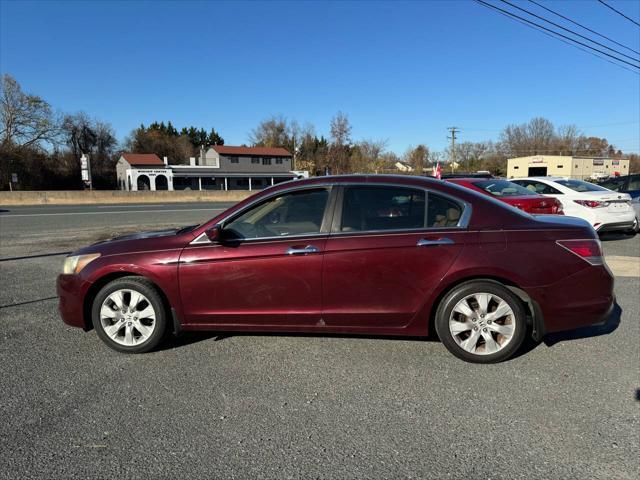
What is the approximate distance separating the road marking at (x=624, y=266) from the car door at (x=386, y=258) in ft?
16.2

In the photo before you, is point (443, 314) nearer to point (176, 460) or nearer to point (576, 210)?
point (176, 460)

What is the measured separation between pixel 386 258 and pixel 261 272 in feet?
3.62

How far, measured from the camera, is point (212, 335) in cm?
445

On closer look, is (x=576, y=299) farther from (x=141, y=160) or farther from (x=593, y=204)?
(x=141, y=160)

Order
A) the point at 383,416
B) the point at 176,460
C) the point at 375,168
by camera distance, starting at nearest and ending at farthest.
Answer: the point at 176,460, the point at 383,416, the point at 375,168

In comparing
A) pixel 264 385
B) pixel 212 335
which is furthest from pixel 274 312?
pixel 212 335

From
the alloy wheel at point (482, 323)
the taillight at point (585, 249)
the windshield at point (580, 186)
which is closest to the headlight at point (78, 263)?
the alloy wheel at point (482, 323)

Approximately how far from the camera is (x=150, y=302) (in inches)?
153

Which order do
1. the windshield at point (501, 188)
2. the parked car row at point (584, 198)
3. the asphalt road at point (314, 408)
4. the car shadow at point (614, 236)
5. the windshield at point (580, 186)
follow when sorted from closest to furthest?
the asphalt road at point (314, 408) < the windshield at point (501, 188) < the parked car row at point (584, 198) < the windshield at point (580, 186) < the car shadow at point (614, 236)

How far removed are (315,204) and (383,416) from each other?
1900mm

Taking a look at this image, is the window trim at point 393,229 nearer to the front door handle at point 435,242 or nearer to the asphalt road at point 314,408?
the front door handle at point 435,242

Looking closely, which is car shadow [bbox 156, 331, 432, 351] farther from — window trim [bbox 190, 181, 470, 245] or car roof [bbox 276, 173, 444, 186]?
car roof [bbox 276, 173, 444, 186]

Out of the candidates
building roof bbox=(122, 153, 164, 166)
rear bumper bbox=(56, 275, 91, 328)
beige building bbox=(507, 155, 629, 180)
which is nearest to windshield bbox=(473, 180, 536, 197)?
rear bumper bbox=(56, 275, 91, 328)

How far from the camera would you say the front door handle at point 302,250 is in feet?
12.2
